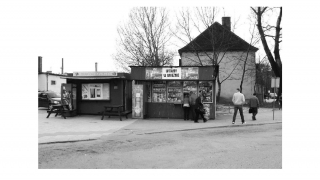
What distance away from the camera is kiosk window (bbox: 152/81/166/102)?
16375mm

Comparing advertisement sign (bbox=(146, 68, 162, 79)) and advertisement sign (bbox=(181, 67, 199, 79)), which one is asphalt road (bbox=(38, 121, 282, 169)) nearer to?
advertisement sign (bbox=(181, 67, 199, 79))

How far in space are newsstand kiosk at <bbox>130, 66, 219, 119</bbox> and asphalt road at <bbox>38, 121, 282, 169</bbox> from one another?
4677mm

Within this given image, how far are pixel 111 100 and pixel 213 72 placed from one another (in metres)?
6.00

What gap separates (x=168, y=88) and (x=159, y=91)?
54 cm

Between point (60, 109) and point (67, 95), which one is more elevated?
point (67, 95)

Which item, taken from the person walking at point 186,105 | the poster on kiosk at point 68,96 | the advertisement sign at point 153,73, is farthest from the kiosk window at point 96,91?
the person walking at point 186,105

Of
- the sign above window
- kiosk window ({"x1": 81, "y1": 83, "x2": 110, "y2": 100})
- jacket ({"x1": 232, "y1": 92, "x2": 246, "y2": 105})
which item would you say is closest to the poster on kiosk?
kiosk window ({"x1": 81, "y1": 83, "x2": 110, "y2": 100})

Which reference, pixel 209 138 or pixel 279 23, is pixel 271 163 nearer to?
pixel 209 138

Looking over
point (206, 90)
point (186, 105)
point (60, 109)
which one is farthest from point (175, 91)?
point (60, 109)

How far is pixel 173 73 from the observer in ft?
51.3

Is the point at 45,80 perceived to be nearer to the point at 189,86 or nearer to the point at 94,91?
the point at 94,91

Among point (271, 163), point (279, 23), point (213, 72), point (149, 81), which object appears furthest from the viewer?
point (279, 23)

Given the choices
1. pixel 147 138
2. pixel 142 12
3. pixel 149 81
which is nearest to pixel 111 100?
pixel 149 81

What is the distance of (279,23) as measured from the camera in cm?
2523
